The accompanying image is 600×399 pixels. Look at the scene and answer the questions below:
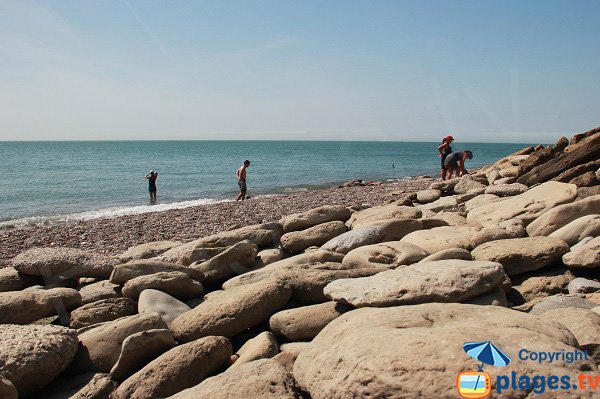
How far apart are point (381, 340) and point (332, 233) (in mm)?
5089

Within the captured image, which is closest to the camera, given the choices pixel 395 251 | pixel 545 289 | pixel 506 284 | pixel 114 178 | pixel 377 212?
pixel 506 284

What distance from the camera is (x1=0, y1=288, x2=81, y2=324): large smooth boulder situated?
18.4 feet

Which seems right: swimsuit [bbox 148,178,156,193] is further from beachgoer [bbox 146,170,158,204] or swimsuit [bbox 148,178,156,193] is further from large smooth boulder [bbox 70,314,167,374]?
large smooth boulder [bbox 70,314,167,374]

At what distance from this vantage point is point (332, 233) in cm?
822

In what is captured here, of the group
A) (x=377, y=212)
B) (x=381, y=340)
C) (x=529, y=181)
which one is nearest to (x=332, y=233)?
(x=377, y=212)

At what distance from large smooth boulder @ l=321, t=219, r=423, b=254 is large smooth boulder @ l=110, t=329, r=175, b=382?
3.40 metres

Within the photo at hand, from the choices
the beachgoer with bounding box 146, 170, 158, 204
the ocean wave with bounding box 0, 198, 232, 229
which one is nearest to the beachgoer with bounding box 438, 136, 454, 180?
the ocean wave with bounding box 0, 198, 232, 229

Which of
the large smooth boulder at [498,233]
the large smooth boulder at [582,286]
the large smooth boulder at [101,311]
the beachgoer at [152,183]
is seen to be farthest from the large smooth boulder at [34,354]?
the beachgoer at [152,183]

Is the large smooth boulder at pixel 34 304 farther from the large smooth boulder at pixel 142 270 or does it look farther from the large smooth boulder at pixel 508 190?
the large smooth boulder at pixel 508 190

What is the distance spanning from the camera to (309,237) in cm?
812

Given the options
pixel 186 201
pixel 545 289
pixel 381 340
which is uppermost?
pixel 381 340

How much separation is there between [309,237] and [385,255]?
202 cm

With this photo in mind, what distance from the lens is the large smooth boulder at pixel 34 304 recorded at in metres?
5.60

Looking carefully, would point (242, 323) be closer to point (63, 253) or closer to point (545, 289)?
point (545, 289)
